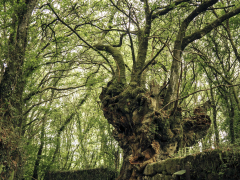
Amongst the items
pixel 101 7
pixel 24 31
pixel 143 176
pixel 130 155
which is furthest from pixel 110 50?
pixel 143 176

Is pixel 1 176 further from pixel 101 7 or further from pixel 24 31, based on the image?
pixel 101 7

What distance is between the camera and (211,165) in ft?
10.1

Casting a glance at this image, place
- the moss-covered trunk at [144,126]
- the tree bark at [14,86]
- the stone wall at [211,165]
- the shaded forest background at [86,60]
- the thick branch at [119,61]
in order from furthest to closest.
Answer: the thick branch at [119,61]
the moss-covered trunk at [144,126]
the shaded forest background at [86,60]
the tree bark at [14,86]
the stone wall at [211,165]

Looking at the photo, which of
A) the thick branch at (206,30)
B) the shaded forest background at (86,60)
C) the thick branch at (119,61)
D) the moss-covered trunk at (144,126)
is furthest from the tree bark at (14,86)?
the thick branch at (206,30)

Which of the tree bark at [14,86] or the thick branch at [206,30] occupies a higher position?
the thick branch at [206,30]

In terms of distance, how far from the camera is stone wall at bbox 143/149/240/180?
2778 millimetres

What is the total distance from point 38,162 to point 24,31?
7948 millimetres

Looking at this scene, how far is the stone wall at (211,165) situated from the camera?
2.78m

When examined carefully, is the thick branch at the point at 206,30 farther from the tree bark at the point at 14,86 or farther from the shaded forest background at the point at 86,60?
the tree bark at the point at 14,86

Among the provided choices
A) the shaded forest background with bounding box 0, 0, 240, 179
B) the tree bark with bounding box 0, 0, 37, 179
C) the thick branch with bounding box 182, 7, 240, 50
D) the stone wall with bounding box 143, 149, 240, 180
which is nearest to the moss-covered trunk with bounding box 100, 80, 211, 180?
the shaded forest background with bounding box 0, 0, 240, 179

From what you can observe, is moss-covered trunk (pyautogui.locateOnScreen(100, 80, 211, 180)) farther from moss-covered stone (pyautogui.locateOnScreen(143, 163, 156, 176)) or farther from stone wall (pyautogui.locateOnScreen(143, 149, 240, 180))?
stone wall (pyautogui.locateOnScreen(143, 149, 240, 180))

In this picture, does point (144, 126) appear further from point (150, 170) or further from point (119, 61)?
point (119, 61)

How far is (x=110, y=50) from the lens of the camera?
8.44 metres

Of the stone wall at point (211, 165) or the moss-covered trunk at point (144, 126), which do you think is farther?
the moss-covered trunk at point (144, 126)
